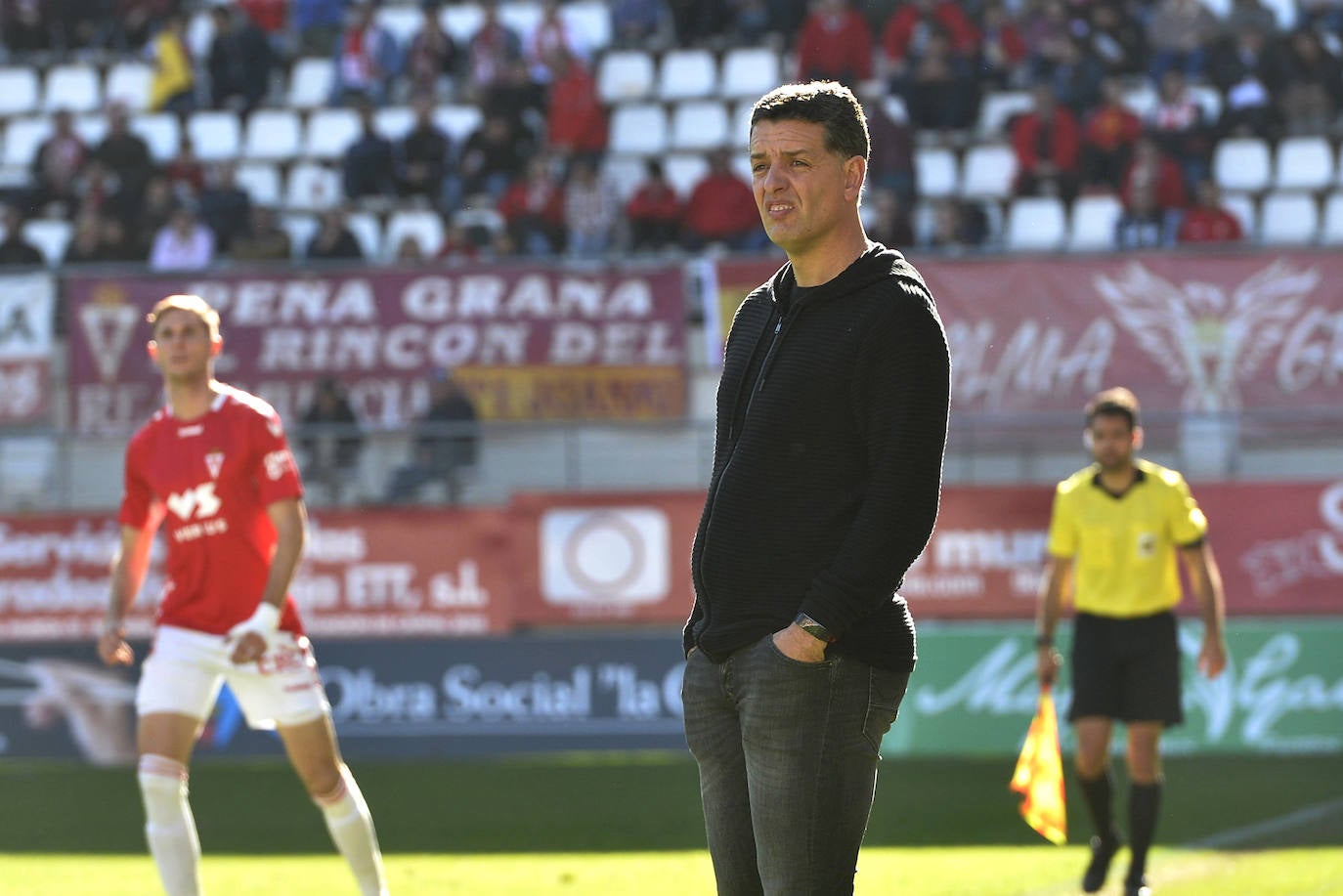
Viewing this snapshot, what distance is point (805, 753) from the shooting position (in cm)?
378

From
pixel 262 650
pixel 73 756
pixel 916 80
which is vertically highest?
pixel 916 80

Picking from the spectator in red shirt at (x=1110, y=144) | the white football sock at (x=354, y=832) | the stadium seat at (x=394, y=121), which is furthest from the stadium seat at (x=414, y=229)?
the white football sock at (x=354, y=832)

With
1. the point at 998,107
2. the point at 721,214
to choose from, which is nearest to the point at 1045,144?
the point at 998,107

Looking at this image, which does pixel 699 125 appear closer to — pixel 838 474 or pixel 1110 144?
pixel 1110 144

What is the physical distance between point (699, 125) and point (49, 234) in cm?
621

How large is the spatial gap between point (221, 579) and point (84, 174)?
539 inches

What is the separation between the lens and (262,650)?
655cm

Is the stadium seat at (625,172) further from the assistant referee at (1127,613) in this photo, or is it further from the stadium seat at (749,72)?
the assistant referee at (1127,613)

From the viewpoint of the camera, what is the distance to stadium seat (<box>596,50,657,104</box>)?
66.6 feet

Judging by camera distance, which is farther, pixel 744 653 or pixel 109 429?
pixel 109 429

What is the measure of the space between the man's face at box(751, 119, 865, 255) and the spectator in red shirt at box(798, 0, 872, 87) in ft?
50.8

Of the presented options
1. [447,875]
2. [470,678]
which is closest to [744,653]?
[447,875]

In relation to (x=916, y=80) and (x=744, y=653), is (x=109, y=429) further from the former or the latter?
(x=744, y=653)

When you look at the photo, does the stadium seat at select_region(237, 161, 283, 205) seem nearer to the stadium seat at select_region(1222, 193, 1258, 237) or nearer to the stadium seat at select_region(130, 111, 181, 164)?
the stadium seat at select_region(130, 111, 181, 164)
